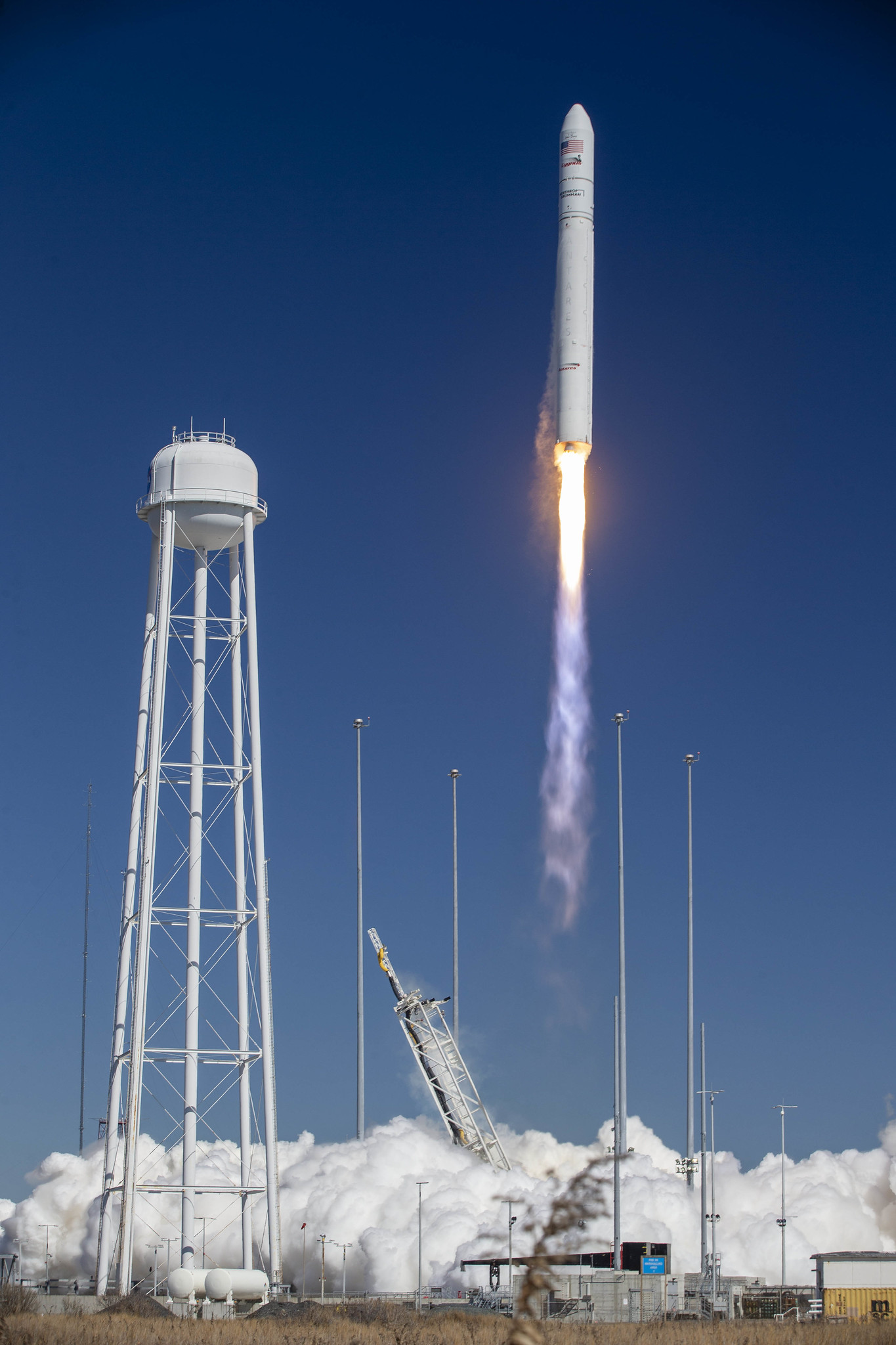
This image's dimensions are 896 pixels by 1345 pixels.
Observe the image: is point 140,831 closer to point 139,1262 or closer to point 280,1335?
point 139,1262

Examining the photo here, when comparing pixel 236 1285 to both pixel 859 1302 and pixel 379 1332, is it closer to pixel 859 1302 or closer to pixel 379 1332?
pixel 379 1332

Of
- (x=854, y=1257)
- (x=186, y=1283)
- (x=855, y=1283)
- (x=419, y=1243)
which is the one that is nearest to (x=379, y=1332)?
(x=186, y=1283)

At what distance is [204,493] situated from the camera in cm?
4778

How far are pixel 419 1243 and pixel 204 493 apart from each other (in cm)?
2322

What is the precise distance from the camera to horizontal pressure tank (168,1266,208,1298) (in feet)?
140

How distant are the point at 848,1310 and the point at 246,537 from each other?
29.5m

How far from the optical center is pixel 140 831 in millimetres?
47562

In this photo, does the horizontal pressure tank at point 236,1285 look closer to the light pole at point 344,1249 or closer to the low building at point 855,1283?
the light pole at point 344,1249

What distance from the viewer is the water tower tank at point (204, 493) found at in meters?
47.8

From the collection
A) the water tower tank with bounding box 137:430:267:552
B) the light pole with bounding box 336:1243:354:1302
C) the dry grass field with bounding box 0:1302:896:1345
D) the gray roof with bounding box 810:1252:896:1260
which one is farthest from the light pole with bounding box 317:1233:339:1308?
the water tower tank with bounding box 137:430:267:552

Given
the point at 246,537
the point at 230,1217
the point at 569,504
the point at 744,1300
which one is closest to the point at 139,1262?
the point at 230,1217

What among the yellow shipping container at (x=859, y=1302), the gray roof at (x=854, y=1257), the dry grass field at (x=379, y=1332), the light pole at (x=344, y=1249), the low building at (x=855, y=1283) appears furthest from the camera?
the gray roof at (x=854, y=1257)

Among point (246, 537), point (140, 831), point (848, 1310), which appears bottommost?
point (848, 1310)

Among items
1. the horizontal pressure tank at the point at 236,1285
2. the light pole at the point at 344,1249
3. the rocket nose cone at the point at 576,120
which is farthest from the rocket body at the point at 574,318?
the light pole at the point at 344,1249
